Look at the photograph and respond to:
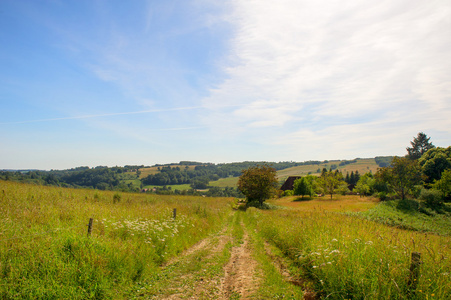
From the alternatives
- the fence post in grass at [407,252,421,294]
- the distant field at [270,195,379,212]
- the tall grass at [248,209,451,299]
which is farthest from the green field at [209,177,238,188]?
the fence post in grass at [407,252,421,294]

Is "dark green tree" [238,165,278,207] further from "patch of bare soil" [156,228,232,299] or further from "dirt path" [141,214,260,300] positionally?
"patch of bare soil" [156,228,232,299]

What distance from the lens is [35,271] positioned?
15.3 ft

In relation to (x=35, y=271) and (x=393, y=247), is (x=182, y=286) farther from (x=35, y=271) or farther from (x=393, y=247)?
(x=393, y=247)

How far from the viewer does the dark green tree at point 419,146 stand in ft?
244

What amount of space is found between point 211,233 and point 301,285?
29.6ft

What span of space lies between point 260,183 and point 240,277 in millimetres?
32441

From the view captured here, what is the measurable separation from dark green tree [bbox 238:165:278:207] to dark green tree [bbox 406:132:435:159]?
6848 centimetres

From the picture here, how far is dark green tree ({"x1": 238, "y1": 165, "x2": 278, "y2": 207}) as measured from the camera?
38.3 metres

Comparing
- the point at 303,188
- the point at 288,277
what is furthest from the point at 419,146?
the point at 288,277

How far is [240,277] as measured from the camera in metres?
6.73

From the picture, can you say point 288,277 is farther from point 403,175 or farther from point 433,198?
point 403,175

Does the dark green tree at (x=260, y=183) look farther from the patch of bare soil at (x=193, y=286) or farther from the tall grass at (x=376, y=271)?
the tall grass at (x=376, y=271)

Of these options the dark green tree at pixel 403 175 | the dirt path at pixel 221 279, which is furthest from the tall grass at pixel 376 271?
the dark green tree at pixel 403 175

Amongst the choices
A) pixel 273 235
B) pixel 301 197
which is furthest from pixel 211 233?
pixel 301 197
